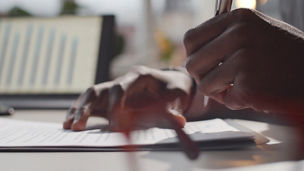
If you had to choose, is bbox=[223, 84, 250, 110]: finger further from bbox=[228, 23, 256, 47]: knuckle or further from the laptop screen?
the laptop screen

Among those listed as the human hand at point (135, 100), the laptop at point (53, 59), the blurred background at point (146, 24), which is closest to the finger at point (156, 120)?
the human hand at point (135, 100)

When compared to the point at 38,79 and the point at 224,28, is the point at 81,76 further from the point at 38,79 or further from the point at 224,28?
the point at 224,28

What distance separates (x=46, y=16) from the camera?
913 millimetres

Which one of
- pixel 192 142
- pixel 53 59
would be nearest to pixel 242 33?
pixel 192 142

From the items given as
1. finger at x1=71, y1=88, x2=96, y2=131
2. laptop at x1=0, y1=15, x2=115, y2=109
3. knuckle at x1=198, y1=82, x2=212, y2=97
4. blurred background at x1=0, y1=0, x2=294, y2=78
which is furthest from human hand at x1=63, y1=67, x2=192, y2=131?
blurred background at x1=0, y1=0, x2=294, y2=78

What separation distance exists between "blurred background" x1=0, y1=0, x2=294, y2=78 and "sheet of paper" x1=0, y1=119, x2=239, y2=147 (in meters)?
0.88

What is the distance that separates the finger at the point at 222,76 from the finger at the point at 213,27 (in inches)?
1.4

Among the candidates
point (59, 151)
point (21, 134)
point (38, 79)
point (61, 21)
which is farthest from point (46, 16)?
point (59, 151)

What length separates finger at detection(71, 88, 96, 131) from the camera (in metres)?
0.47

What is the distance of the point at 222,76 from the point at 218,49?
31 mm

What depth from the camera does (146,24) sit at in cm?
169

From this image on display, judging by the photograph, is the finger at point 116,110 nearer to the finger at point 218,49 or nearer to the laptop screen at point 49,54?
the finger at point 218,49

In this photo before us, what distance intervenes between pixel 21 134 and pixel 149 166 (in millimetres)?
227

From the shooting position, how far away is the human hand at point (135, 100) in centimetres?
49
